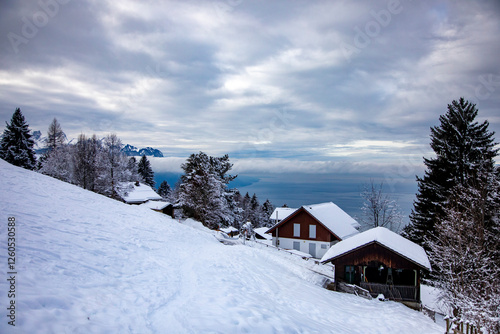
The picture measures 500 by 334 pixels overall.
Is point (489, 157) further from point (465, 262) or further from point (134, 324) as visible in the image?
point (134, 324)

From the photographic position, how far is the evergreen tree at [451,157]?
961 inches

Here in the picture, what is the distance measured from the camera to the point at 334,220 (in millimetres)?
38969

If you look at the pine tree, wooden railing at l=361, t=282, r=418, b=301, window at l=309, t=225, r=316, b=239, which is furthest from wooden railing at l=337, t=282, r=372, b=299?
the pine tree

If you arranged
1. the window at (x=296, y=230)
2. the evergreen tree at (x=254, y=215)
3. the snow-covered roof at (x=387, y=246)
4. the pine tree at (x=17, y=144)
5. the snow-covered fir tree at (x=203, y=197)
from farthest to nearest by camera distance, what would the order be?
1. the evergreen tree at (x=254, y=215)
2. the snow-covered fir tree at (x=203, y=197)
3. the pine tree at (x=17, y=144)
4. the window at (x=296, y=230)
5. the snow-covered roof at (x=387, y=246)

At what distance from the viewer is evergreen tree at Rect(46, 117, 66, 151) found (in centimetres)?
5469

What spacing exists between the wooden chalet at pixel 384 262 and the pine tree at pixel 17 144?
48342mm

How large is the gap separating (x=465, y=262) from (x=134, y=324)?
20.5 meters

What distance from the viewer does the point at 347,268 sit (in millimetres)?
23281

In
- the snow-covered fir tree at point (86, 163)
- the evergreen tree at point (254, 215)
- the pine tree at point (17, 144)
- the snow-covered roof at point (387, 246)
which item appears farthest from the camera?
the evergreen tree at point (254, 215)

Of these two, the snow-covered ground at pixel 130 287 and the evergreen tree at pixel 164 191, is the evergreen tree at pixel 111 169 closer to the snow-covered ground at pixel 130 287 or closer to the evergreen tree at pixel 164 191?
the snow-covered ground at pixel 130 287

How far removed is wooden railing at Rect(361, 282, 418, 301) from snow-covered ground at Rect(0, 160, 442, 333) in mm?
2417

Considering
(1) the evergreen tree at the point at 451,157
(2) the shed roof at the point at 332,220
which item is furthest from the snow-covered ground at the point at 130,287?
(2) the shed roof at the point at 332,220

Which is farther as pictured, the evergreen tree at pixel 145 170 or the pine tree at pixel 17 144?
the evergreen tree at pixel 145 170

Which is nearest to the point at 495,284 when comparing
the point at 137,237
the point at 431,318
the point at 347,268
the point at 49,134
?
the point at 431,318
